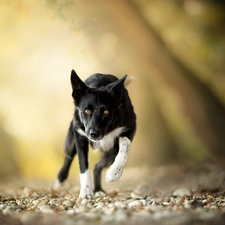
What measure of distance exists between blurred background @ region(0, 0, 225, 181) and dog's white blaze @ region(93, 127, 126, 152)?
2838mm

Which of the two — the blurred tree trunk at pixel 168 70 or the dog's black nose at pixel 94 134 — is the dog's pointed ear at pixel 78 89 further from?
the blurred tree trunk at pixel 168 70

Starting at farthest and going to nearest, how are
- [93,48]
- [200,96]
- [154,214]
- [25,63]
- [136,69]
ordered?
1. [25,63]
2. [136,69]
3. [93,48]
4. [200,96]
5. [154,214]

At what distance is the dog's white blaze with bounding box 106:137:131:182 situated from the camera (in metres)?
5.54

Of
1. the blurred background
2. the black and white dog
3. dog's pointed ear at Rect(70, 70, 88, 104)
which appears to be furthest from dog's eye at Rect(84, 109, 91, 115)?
the blurred background

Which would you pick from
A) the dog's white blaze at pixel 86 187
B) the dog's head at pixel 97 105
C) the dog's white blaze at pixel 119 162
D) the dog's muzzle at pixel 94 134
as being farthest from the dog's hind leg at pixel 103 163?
the dog's muzzle at pixel 94 134

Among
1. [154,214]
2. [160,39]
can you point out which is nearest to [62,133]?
[160,39]

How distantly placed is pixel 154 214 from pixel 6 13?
838 centimetres

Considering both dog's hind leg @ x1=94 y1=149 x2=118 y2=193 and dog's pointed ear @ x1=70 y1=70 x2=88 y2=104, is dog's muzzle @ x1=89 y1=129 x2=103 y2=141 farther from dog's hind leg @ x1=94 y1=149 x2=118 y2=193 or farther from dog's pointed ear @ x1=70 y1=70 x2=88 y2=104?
dog's hind leg @ x1=94 y1=149 x2=118 y2=193

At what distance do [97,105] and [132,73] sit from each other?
836 centimetres

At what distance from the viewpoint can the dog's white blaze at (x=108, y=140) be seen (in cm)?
606

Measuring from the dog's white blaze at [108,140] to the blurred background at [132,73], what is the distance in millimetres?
2838

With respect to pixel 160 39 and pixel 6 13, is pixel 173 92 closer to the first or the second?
pixel 160 39

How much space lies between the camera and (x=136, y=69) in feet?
45.2

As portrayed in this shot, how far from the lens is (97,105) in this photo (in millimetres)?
5660
